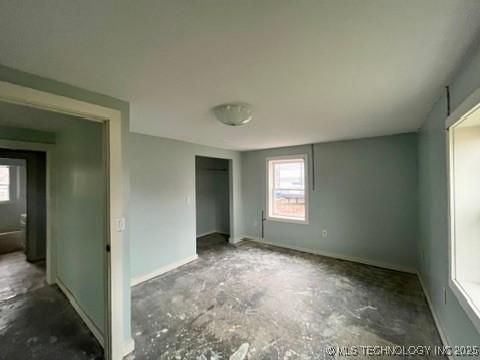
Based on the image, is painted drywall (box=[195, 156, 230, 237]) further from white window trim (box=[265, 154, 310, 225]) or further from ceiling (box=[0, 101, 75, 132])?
ceiling (box=[0, 101, 75, 132])

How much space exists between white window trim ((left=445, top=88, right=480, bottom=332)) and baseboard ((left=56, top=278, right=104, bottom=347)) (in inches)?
A: 109

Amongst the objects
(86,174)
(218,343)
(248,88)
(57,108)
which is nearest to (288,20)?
(248,88)

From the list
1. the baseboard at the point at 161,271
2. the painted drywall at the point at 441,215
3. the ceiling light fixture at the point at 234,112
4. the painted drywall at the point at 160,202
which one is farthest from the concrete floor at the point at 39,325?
the painted drywall at the point at 441,215

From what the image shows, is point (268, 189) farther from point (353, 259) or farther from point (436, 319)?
point (436, 319)

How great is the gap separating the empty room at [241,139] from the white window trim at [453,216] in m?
0.01

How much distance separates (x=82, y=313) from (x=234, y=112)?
103 inches

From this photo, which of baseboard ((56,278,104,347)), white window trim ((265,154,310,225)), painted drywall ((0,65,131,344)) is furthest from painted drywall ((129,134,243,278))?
white window trim ((265,154,310,225))

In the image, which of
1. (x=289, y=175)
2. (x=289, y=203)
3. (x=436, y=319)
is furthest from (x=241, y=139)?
(x=436, y=319)

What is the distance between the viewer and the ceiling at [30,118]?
75.1 inches

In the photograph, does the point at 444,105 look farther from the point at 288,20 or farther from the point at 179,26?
the point at 179,26

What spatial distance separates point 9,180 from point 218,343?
7.14 metres

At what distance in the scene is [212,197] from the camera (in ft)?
18.9

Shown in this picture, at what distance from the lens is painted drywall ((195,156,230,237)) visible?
5.42 m

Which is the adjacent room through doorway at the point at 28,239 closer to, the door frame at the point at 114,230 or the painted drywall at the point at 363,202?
the door frame at the point at 114,230
